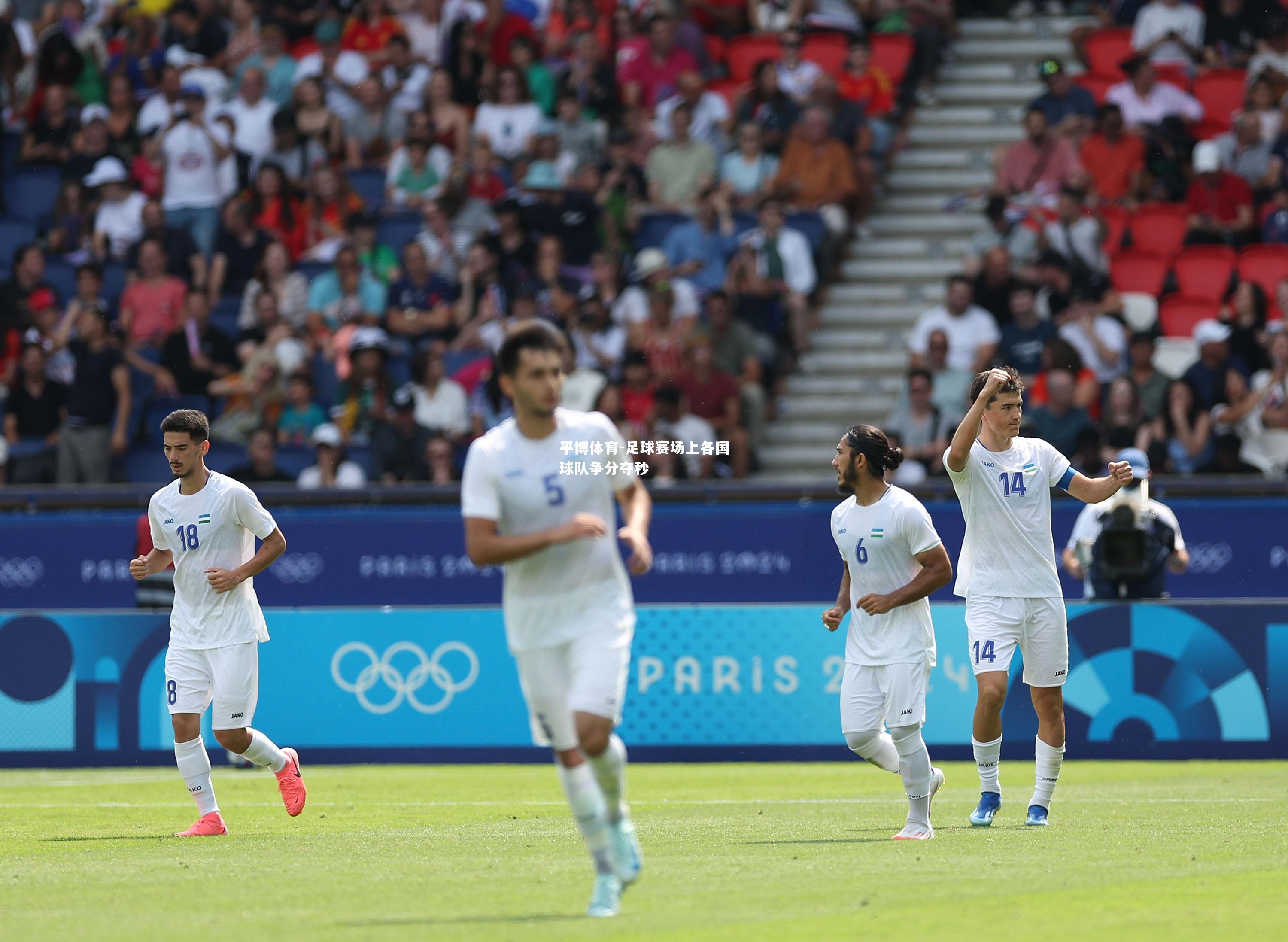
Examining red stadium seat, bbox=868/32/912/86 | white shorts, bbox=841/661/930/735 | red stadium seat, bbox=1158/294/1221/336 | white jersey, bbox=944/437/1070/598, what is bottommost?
white shorts, bbox=841/661/930/735

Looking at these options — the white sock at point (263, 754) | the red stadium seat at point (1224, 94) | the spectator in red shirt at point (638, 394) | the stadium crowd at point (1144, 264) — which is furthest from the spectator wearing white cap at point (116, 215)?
the white sock at point (263, 754)

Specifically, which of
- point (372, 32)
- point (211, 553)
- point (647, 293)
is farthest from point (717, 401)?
point (211, 553)

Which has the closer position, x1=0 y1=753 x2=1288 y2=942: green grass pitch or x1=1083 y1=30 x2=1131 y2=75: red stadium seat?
x1=0 y1=753 x2=1288 y2=942: green grass pitch

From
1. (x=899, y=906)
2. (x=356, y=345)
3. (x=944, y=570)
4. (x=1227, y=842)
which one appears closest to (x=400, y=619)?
(x=356, y=345)

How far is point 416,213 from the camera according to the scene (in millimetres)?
22766

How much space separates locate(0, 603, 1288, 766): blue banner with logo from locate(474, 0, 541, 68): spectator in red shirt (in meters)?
9.72

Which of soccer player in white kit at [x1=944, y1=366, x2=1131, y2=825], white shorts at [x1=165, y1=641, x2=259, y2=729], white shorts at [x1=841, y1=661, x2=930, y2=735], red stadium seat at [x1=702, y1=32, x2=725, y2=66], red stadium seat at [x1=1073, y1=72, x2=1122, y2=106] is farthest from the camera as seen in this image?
red stadium seat at [x1=702, y1=32, x2=725, y2=66]

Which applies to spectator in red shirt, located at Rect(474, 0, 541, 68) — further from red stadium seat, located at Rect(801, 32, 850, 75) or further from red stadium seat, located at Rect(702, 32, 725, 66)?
red stadium seat, located at Rect(801, 32, 850, 75)

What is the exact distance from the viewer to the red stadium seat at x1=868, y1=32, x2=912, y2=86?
2366cm

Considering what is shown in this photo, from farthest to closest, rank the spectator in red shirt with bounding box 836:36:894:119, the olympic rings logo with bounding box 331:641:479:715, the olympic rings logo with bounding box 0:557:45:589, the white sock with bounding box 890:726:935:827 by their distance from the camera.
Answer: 1. the spectator in red shirt with bounding box 836:36:894:119
2. the olympic rings logo with bounding box 0:557:45:589
3. the olympic rings logo with bounding box 331:641:479:715
4. the white sock with bounding box 890:726:935:827

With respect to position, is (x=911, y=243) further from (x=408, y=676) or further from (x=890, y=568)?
(x=890, y=568)

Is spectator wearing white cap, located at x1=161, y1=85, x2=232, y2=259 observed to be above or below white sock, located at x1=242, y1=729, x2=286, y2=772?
above

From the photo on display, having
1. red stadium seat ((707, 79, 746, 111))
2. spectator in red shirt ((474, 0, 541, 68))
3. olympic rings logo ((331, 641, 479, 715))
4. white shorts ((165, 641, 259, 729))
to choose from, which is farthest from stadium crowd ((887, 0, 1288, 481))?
white shorts ((165, 641, 259, 729))

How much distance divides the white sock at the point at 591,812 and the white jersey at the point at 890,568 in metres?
3.05
